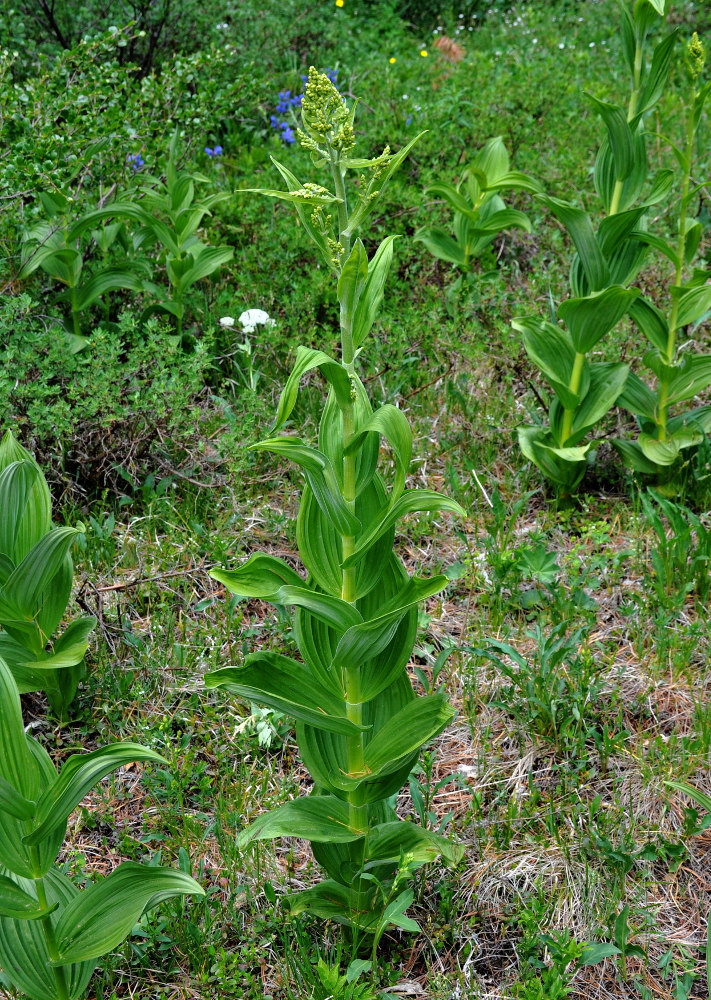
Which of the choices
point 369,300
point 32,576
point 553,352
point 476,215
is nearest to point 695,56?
point 553,352

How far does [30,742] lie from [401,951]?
1.20m

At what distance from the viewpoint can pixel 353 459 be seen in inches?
87.0

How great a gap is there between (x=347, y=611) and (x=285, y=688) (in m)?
0.27

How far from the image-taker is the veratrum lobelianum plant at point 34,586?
2.81 metres

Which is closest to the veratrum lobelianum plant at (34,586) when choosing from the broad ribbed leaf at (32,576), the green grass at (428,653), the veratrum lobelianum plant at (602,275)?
the broad ribbed leaf at (32,576)

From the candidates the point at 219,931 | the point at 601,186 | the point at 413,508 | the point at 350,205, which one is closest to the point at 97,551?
the point at 219,931

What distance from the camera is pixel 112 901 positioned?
2.20 metres

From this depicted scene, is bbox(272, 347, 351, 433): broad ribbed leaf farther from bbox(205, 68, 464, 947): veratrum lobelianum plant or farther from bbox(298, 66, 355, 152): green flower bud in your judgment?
bbox(298, 66, 355, 152): green flower bud

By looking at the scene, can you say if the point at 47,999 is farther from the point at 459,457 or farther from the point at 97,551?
the point at 459,457

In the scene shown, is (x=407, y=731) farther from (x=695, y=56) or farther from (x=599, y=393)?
(x=695, y=56)

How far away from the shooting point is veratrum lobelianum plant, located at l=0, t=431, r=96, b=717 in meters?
2.81

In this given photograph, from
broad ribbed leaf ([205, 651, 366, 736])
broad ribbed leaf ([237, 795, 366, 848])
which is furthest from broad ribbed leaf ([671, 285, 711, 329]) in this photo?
broad ribbed leaf ([237, 795, 366, 848])

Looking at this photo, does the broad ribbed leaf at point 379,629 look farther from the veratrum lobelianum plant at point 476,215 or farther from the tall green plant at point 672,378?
the veratrum lobelianum plant at point 476,215

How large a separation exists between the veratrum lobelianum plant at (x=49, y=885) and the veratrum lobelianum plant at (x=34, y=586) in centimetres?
71
